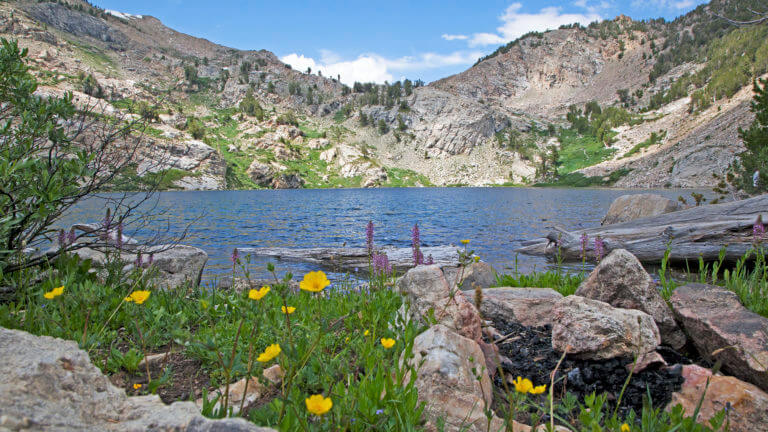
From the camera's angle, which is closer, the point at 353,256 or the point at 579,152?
the point at 353,256

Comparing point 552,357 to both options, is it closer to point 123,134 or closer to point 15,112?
point 123,134

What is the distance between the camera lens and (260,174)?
11650 cm

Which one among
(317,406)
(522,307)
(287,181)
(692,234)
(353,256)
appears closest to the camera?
(317,406)

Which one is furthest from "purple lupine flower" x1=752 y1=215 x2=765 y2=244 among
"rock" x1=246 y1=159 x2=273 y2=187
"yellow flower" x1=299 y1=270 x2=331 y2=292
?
"rock" x1=246 y1=159 x2=273 y2=187

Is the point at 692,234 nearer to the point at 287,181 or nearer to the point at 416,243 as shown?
the point at 416,243

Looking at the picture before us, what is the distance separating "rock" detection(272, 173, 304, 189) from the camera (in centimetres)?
11712

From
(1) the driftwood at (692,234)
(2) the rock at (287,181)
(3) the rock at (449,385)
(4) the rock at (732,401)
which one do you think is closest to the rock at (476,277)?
(1) the driftwood at (692,234)

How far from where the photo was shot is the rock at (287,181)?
117125 mm

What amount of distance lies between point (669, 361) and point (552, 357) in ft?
4.10

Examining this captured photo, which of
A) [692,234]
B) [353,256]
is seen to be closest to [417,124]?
[353,256]

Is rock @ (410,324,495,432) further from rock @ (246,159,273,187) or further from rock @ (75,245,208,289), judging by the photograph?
rock @ (246,159,273,187)

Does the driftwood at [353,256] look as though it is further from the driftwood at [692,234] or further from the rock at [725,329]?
the rock at [725,329]

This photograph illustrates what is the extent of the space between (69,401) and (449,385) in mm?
2228

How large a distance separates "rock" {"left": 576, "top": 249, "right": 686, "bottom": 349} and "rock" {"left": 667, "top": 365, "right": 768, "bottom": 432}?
1207 millimetres
